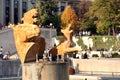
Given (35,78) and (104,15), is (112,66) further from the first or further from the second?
(104,15)

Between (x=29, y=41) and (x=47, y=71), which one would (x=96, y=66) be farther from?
(x=47, y=71)

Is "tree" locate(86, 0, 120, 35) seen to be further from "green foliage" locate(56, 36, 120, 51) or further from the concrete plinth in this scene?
the concrete plinth

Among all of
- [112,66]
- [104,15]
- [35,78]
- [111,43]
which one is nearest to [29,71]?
[35,78]

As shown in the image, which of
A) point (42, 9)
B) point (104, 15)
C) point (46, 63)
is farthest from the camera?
point (42, 9)

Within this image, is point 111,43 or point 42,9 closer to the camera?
point 111,43

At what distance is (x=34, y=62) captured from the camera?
23.3 metres

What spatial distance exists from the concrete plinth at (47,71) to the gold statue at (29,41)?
132 cm

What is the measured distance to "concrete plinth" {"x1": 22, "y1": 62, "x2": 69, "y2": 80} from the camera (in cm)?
2250

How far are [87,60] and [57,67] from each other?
68.9ft

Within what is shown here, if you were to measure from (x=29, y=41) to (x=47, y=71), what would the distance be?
252cm

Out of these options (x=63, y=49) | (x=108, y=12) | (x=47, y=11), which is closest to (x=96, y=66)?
(x=63, y=49)

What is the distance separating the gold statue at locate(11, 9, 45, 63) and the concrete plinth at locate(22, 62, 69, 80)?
1.32 meters

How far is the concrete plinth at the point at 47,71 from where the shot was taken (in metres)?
22.5

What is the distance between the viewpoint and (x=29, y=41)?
24547 millimetres
